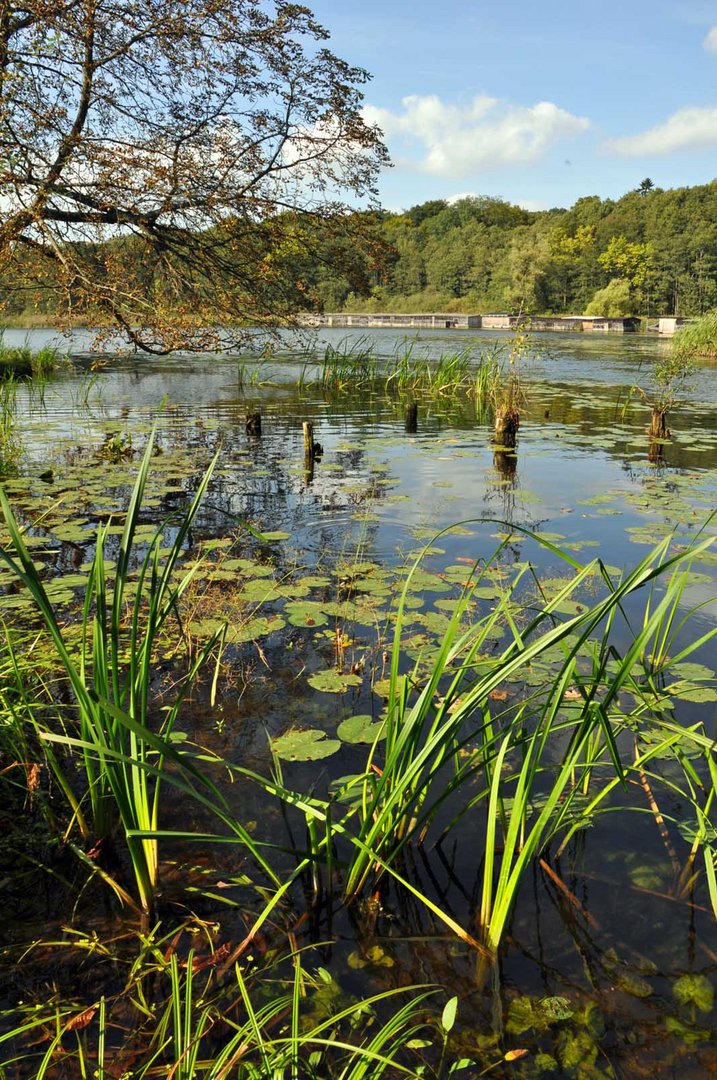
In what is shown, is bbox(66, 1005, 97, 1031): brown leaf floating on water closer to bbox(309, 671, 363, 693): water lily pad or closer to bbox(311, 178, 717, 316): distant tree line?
bbox(309, 671, 363, 693): water lily pad

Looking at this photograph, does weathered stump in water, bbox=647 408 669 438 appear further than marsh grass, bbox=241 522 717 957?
Yes

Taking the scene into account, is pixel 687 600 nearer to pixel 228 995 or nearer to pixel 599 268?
pixel 228 995

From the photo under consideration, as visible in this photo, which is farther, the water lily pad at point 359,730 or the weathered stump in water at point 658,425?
the weathered stump in water at point 658,425

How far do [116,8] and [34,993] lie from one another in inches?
512

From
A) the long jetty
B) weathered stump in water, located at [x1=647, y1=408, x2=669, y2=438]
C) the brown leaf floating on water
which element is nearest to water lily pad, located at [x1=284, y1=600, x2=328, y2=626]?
the brown leaf floating on water

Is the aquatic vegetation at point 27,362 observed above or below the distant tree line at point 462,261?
below

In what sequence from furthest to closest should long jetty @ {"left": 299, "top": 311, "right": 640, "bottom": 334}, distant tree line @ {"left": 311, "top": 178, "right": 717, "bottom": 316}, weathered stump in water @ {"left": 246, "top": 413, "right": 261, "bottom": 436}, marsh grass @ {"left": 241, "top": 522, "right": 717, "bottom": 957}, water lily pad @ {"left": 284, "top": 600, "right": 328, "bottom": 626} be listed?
distant tree line @ {"left": 311, "top": 178, "right": 717, "bottom": 316} < long jetty @ {"left": 299, "top": 311, "right": 640, "bottom": 334} < weathered stump in water @ {"left": 246, "top": 413, "right": 261, "bottom": 436} < water lily pad @ {"left": 284, "top": 600, "right": 328, "bottom": 626} < marsh grass @ {"left": 241, "top": 522, "right": 717, "bottom": 957}

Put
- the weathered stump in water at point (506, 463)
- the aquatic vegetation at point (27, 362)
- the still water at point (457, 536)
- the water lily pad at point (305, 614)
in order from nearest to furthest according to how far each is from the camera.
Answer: the still water at point (457, 536)
the water lily pad at point (305, 614)
the weathered stump in water at point (506, 463)
the aquatic vegetation at point (27, 362)

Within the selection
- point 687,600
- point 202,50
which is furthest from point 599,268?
point 687,600

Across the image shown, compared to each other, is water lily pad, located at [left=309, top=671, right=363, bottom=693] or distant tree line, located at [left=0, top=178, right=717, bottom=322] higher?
distant tree line, located at [left=0, top=178, right=717, bottom=322]

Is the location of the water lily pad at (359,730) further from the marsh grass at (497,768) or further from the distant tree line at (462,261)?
the distant tree line at (462,261)

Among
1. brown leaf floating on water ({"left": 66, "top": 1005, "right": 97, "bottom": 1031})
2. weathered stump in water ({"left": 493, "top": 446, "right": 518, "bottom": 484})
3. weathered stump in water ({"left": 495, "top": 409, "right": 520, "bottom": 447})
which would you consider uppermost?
weathered stump in water ({"left": 495, "top": 409, "right": 520, "bottom": 447})

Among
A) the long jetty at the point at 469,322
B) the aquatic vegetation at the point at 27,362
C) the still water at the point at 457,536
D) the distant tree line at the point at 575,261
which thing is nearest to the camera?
the still water at the point at 457,536

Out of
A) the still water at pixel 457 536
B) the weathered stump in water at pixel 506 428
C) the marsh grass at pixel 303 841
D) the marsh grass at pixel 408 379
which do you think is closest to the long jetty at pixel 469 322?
the marsh grass at pixel 408 379
